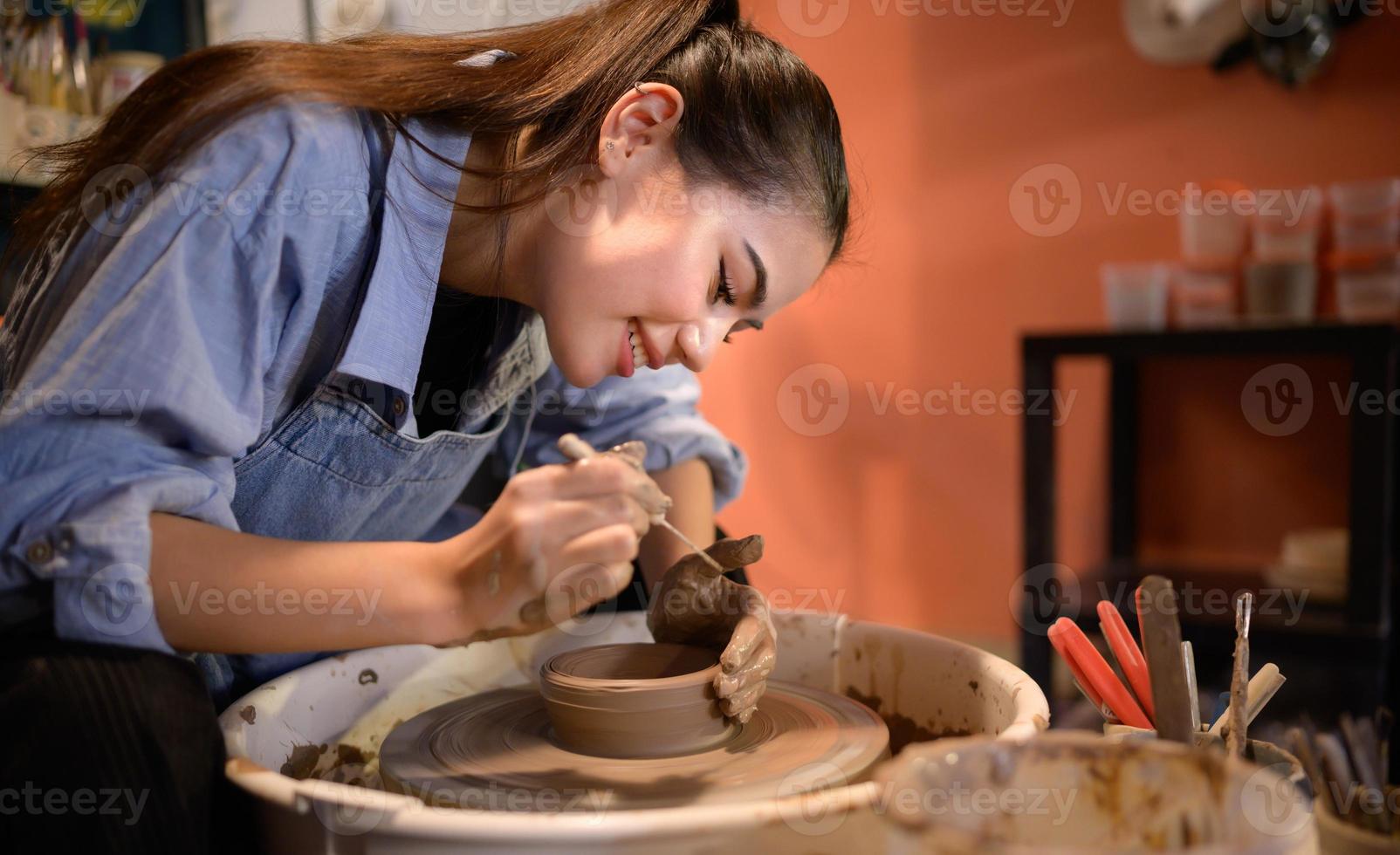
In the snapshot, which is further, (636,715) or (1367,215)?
(1367,215)

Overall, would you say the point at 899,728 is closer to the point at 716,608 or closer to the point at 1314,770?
the point at 716,608

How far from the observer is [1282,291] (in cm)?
215

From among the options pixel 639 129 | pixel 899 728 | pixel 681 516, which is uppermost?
pixel 639 129

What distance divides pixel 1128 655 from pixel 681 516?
0.62m

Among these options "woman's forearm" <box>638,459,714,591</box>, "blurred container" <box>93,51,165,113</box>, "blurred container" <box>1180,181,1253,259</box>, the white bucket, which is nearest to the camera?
the white bucket

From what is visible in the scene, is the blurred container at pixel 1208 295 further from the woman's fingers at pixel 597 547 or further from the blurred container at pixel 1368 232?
the woman's fingers at pixel 597 547

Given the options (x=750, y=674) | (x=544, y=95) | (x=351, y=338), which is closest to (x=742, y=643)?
(x=750, y=674)

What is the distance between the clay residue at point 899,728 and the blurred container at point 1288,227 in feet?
5.15

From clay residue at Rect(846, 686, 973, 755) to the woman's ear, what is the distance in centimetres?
66

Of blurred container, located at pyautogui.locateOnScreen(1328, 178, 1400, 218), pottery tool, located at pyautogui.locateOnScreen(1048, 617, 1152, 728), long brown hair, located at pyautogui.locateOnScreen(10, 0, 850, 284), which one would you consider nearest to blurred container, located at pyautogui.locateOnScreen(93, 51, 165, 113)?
long brown hair, located at pyautogui.locateOnScreen(10, 0, 850, 284)

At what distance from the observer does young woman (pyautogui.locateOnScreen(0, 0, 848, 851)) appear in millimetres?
744

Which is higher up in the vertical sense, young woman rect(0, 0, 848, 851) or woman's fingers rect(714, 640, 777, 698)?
young woman rect(0, 0, 848, 851)

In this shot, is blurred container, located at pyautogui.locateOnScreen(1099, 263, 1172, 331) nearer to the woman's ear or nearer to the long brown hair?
the long brown hair

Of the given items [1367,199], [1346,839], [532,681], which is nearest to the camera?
[1346,839]
